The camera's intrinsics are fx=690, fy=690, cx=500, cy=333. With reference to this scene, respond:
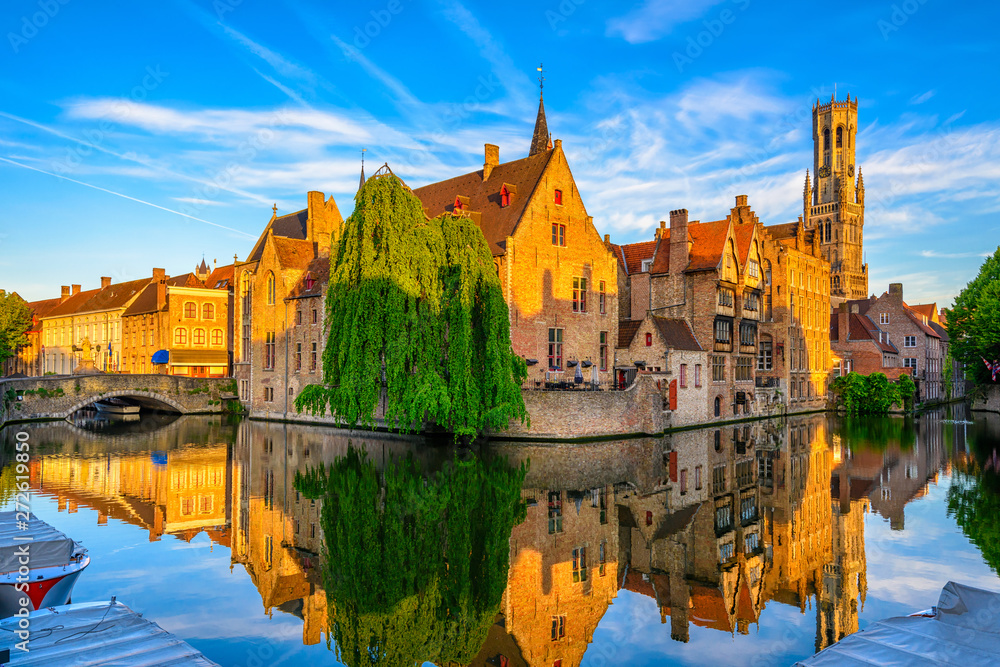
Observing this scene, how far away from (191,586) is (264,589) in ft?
4.22

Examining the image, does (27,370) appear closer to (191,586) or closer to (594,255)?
(594,255)

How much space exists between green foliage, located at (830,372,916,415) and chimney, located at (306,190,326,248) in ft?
140

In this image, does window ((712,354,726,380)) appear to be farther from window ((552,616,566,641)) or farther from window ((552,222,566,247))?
window ((552,616,566,641))

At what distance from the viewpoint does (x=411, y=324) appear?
94.0 ft

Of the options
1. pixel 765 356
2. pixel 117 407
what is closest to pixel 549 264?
pixel 765 356

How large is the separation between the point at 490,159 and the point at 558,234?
8035 mm

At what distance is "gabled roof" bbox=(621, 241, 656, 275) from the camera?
1778 inches

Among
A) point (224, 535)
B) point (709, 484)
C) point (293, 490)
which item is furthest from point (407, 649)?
point (709, 484)

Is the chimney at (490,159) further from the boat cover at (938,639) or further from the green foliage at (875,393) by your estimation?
the boat cover at (938,639)

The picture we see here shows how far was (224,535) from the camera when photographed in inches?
618

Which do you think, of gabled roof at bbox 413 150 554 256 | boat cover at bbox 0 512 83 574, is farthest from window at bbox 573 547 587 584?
gabled roof at bbox 413 150 554 256

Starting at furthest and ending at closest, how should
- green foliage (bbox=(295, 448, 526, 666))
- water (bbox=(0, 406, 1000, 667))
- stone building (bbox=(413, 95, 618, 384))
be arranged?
1. stone building (bbox=(413, 95, 618, 384))
2. water (bbox=(0, 406, 1000, 667))
3. green foliage (bbox=(295, 448, 526, 666))

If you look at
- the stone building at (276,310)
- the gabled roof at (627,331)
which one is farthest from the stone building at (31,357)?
the gabled roof at (627,331)

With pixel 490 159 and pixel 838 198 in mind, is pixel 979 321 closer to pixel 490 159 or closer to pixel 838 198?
pixel 490 159
